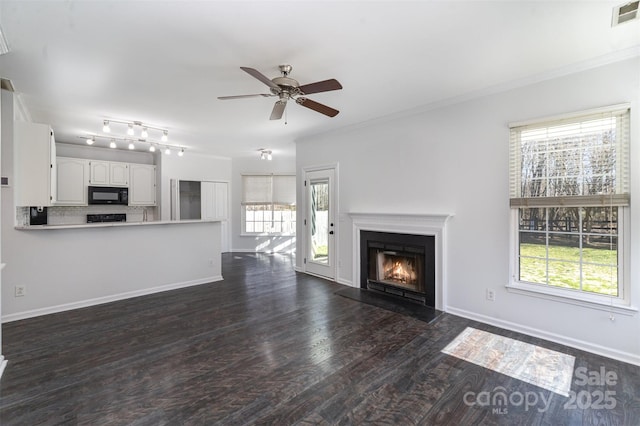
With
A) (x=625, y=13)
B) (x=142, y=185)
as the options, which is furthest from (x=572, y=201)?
(x=142, y=185)

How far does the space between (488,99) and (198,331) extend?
4201mm

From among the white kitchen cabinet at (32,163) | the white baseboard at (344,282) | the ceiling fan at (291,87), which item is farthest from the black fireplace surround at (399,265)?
the white kitchen cabinet at (32,163)

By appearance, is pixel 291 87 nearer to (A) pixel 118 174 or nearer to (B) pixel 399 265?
(B) pixel 399 265

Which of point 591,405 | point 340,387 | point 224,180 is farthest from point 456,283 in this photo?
point 224,180

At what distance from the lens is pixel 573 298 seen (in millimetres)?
2787

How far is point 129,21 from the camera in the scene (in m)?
2.09

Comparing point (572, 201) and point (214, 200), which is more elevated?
point (214, 200)

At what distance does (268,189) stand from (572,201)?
6.80 meters

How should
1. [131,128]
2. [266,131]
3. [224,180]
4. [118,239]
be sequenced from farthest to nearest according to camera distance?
[224,180] → [266,131] → [131,128] → [118,239]

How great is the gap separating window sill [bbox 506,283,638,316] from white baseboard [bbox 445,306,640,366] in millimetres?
352

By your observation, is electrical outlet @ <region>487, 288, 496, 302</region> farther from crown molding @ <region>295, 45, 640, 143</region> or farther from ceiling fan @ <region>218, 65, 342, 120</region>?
ceiling fan @ <region>218, 65, 342, 120</region>

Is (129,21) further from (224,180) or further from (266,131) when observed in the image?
(224,180)

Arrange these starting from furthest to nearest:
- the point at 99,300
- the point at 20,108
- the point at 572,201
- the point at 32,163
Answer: the point at 99,300 → the point at 20,108 → the point at 32,163 → the point at 572,201

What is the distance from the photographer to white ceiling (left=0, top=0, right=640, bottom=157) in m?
1.98
